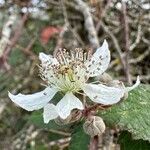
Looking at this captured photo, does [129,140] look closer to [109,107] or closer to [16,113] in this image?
[109,107]

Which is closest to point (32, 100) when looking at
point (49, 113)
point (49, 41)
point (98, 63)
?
point (49, 113)

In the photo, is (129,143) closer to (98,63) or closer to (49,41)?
(98,63)

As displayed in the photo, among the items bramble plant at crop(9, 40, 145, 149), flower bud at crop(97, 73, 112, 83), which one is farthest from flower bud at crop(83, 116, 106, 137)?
flower bud at crop(97, 73, 112, 83)

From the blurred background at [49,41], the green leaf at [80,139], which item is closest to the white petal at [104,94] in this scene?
the green leaf at [80,139]

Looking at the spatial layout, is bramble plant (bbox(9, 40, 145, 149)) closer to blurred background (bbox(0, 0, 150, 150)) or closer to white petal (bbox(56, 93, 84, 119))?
white petal (bbox(56, 93, 84, 119))

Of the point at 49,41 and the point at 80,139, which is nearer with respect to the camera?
the point at 80,139

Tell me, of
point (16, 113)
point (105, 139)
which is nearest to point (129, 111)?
point (105, 139)
